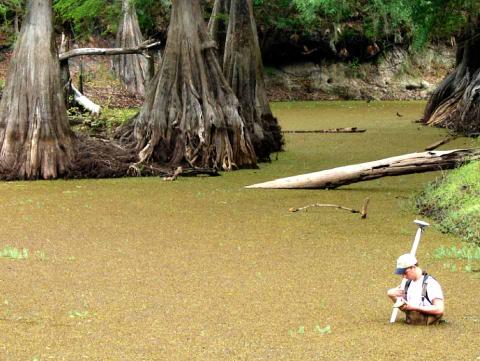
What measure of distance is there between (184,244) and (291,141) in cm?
916

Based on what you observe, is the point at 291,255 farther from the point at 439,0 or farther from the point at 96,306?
the point at 439,0

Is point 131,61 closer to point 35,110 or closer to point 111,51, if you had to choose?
point 111,51

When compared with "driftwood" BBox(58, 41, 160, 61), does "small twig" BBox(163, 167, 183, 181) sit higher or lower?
lower

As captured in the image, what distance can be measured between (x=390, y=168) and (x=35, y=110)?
3.99 meters

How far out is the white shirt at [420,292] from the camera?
5109mm

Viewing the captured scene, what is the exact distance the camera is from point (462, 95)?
1823 centimetres

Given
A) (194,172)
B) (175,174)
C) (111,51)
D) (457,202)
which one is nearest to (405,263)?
(457,202)

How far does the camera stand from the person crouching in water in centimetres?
509

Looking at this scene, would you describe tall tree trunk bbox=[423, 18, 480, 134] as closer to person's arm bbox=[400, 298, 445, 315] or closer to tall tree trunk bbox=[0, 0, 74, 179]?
tall tree trunk bbox=[0, 0, 74, 179]

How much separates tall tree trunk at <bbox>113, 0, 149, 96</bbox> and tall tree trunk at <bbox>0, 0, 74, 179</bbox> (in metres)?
12.8

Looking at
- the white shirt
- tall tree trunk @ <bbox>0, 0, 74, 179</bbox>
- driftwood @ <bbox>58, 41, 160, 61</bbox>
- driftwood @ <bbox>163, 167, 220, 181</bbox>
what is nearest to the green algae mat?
the white shirt

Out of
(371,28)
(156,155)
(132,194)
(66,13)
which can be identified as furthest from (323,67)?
(132,194)

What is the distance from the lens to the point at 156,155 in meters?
12.4

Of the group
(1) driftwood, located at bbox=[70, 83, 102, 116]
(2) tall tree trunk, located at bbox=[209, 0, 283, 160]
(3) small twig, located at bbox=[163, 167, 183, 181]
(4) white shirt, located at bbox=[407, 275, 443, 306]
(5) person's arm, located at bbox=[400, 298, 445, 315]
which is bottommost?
(3) small twig, located at bbox=[163, 167, 183, 181]
